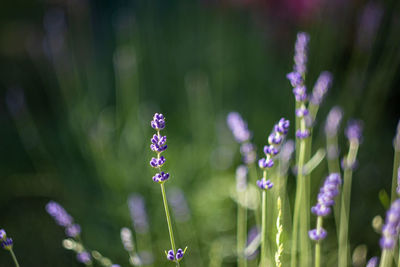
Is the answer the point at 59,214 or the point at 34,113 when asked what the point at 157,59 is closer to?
the point at 34,113

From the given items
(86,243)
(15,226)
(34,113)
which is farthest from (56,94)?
(86,243)

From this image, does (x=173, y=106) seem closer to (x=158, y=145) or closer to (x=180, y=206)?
(x=180, y=206)

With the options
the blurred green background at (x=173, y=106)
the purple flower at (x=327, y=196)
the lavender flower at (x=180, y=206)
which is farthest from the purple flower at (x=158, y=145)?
the blurred green background at (x=173, y=106)

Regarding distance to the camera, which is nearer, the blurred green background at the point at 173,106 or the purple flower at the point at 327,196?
the purple flower at the point at 327,196

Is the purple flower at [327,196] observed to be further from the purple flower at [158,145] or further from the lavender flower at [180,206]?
the lavender flower at [180,206]

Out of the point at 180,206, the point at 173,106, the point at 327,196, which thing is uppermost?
the point at 173,106

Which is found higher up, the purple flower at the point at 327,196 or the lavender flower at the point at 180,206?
the lavender flower at the point at 180,206

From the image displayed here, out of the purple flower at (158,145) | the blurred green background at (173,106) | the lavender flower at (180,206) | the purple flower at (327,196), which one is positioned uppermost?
the blurred green background at (173,106)

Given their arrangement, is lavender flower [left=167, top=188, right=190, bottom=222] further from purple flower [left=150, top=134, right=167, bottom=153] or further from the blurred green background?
purple flower [left=150, top=134, right=167, bottom=153]

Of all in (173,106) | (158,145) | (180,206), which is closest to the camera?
(158,145)

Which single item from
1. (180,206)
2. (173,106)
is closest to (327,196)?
(180,206)

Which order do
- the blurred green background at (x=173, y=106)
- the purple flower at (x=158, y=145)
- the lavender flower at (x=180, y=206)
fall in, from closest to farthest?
the purple flower at (x=158, y=145) → the lavender flower at (x=180, y=206) → the blurred green background at (x=173, y=106)
